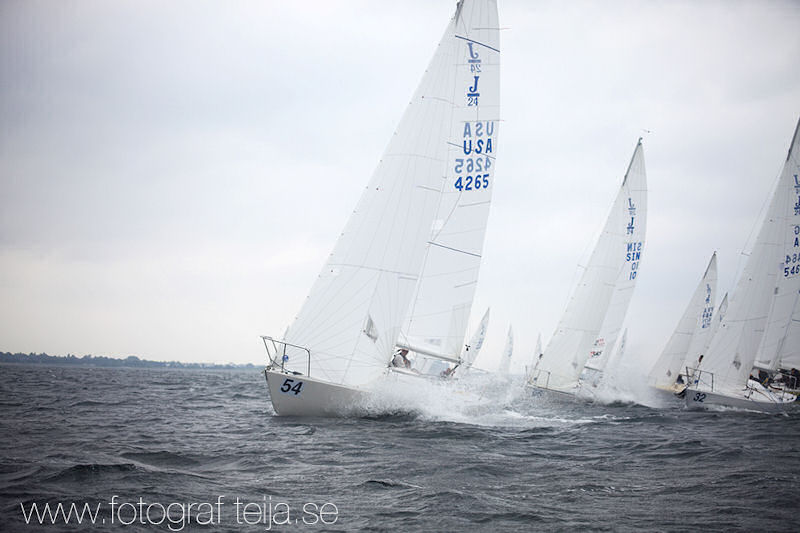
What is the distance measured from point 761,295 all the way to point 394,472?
22777 millimetres

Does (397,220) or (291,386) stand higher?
(397,220)

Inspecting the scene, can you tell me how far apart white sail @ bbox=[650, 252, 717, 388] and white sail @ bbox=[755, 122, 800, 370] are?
7.95m

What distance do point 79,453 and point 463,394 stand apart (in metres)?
10.5

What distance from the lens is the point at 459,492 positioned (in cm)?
733

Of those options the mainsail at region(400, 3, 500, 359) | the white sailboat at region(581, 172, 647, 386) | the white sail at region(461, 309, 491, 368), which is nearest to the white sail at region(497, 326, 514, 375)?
the white sail at region(461, 309, 491, 368)

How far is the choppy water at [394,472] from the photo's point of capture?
6.09 m

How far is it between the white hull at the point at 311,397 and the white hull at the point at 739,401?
625 inches

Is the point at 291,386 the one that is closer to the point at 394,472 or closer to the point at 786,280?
the point at 394,472

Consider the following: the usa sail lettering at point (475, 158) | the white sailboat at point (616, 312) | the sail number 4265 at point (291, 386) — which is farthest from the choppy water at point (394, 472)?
the white sailboat at point (616, 312)

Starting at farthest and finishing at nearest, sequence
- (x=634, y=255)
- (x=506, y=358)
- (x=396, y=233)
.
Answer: (x=506, y=358) → (x=634, y=255) → (x=396, y=233)

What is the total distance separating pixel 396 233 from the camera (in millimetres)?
14672

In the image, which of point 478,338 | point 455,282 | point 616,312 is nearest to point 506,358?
point 478,338

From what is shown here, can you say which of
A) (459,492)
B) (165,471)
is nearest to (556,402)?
(459,492)

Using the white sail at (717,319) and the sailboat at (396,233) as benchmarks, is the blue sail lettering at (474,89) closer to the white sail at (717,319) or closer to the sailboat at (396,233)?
the sailboat at (396,233)
